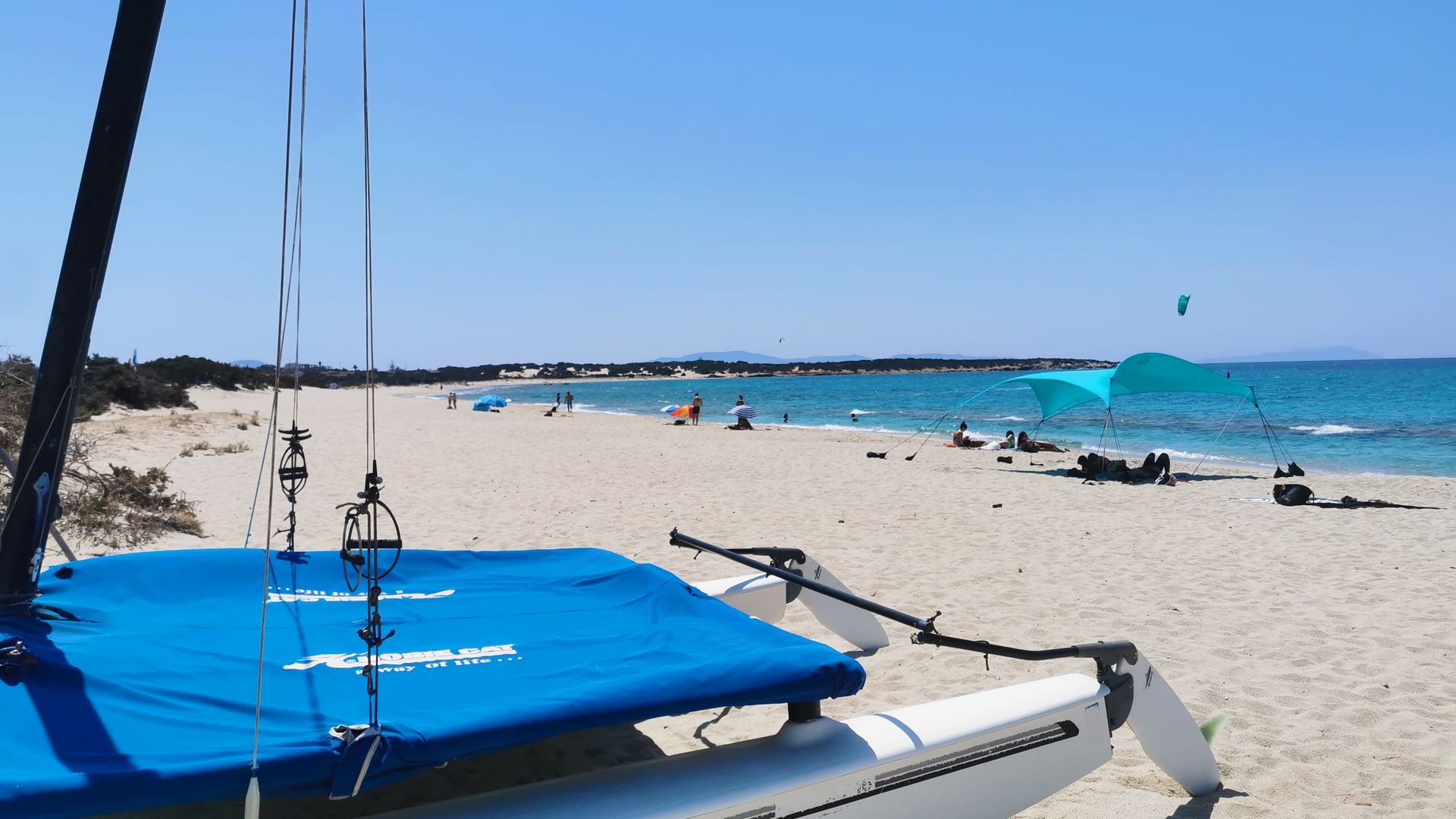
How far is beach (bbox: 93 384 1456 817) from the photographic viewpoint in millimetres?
3527

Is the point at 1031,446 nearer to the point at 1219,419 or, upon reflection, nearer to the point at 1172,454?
the point at 1172,454

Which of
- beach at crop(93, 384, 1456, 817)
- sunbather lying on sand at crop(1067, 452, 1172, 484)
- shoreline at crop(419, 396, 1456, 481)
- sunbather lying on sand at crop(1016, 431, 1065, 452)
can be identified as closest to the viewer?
beach at crop(93, 384, 1456, 817)

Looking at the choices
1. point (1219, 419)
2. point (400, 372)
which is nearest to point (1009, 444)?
point (1219, 419)

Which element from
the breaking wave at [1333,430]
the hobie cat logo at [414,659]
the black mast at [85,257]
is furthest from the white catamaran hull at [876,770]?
the breaking wave at [1333,430]

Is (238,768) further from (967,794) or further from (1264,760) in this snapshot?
(1264,760)

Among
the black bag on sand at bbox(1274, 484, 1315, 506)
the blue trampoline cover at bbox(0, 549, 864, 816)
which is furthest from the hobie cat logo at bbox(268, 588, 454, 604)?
the black bag on sand at bbox(1274, 484, 1315, 506)

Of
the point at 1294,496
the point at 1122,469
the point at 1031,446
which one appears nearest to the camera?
the point at 1294,496

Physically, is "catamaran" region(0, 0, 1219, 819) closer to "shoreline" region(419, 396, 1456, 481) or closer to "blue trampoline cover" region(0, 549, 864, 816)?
"blue trampoline cover" region(0, 549, 864, 816)

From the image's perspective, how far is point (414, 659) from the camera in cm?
292

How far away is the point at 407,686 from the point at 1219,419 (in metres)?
34.1

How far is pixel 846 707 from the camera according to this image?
410cm

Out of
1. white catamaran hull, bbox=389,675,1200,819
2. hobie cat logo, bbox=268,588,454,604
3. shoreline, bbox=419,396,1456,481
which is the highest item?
hobie cat logo, bbox=268,588,454,604

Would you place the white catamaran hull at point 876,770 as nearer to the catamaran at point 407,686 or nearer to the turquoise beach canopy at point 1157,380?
the catamaran at point 407,686

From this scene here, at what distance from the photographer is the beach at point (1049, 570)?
3527 millimetres
